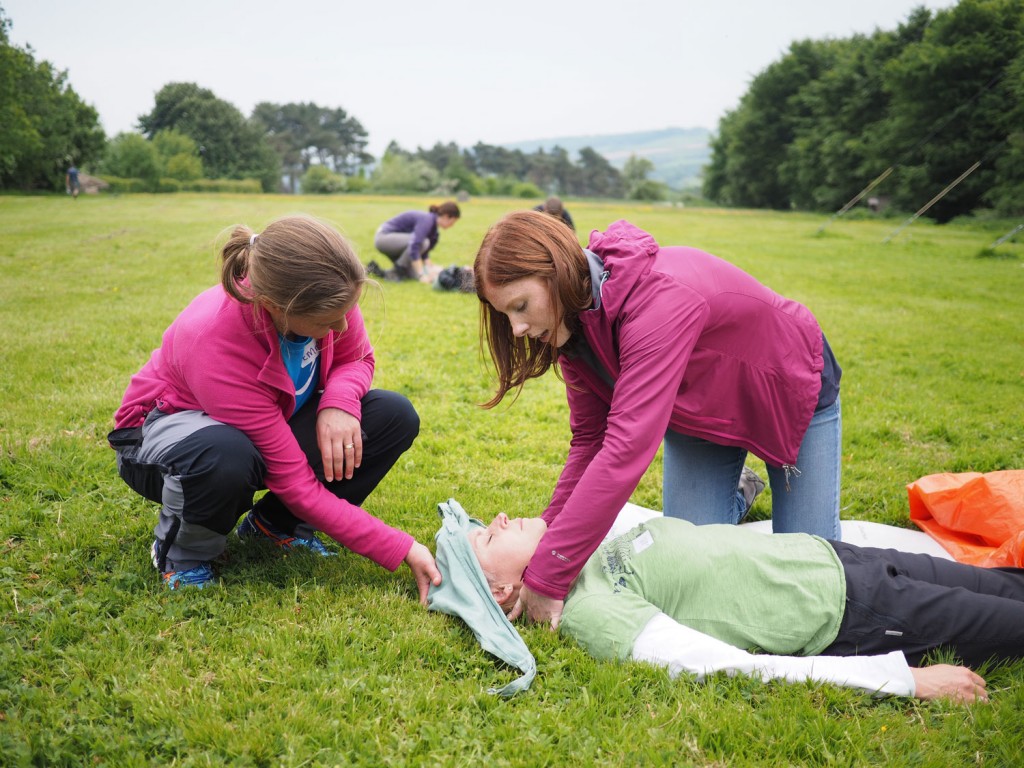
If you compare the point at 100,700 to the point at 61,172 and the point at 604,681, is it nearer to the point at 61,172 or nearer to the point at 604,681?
the point at 604,681

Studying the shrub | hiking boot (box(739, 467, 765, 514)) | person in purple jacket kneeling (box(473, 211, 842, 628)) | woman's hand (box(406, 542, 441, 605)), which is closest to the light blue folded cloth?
woman's hand (box(406, 542, 441, 605))

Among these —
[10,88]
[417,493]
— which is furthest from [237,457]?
[10,88]

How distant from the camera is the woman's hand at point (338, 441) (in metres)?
3.13

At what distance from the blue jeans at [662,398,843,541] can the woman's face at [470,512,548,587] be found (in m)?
0.87

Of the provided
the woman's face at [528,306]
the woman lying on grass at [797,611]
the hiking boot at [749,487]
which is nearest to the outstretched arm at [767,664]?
the woman lying on grass at [797,611]

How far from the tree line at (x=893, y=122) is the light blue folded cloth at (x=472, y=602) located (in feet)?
64.6

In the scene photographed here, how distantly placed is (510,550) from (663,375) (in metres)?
Result: 1.04

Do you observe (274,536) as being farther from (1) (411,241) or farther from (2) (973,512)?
(1) (411,241)

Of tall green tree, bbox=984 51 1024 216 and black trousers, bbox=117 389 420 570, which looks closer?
black trousers, bbox=117 389 420 570

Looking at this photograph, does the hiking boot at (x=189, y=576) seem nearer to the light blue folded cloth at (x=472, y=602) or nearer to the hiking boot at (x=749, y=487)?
the light blue folded cloth at (x=472, y=602)

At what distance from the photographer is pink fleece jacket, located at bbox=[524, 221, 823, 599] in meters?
2.51

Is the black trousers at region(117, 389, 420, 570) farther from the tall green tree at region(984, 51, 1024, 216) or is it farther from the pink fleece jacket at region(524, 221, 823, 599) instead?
the tall green tree at region(984, 51, 1024, 216)

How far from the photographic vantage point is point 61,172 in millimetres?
42406

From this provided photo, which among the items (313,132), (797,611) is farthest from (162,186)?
(313,132)
